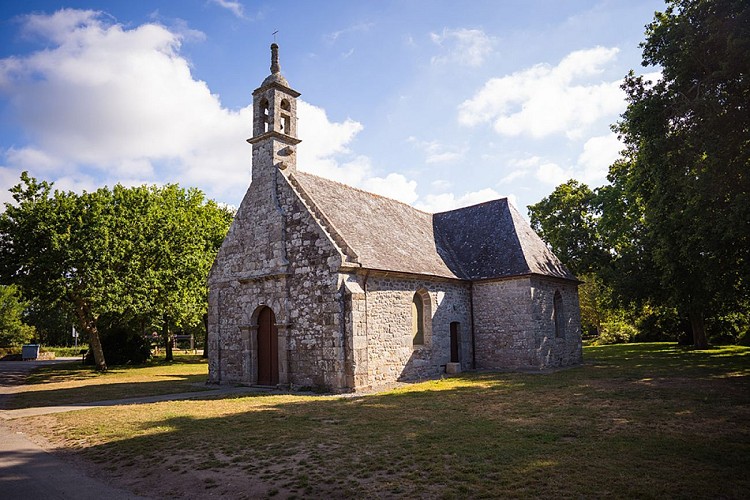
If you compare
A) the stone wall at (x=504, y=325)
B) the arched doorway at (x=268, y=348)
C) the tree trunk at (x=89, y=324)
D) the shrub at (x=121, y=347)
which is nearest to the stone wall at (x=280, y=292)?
the arched doorway at (x=268, y=348)

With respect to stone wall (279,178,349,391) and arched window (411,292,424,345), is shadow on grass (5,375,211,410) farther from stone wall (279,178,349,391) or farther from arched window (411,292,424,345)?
arched window (411,292,424,345)

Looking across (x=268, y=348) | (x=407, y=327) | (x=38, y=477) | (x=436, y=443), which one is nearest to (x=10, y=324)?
(x=268, y=348)

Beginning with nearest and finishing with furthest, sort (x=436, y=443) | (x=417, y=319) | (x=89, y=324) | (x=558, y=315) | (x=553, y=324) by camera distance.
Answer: (x=436, y=443) → (x=417, y=319) → (x=553, y=324) → (x=558, y=315) → (x=89, y=324)

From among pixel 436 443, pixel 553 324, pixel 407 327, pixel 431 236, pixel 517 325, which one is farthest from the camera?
pixel 431 236

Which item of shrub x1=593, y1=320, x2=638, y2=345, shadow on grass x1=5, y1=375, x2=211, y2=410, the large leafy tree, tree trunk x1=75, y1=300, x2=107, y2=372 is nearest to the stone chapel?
shadow on grass x1=5, y1=375, x2=211, y2=410

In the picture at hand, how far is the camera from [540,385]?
52.3 feet

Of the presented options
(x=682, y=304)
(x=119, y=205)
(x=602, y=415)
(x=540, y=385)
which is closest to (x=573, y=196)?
(x=682, y=304)

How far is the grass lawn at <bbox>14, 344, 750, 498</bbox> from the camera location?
255 inches

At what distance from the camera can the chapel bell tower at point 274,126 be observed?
63.8 feet

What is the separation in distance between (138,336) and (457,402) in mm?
28817

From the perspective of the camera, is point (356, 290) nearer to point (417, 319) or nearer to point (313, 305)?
point (313, 305)

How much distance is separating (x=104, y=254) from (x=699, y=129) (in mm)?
25702

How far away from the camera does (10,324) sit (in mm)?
49750

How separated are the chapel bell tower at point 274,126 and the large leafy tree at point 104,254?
35.2 ft
